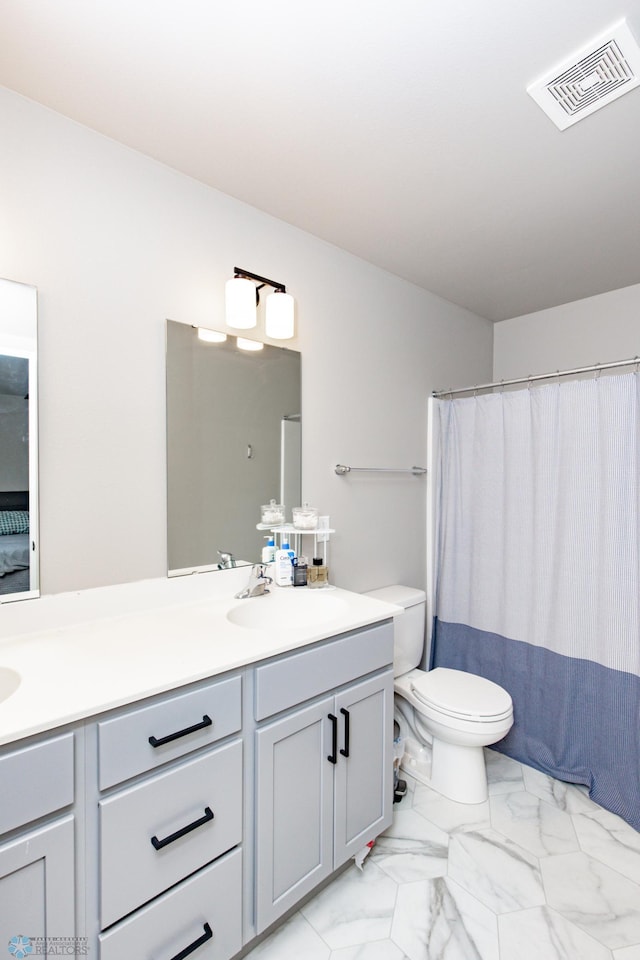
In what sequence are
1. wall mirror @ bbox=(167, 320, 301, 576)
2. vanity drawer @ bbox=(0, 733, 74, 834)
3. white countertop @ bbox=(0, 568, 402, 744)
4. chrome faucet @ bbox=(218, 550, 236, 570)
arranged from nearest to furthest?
vanity drawer @ bbox=(0, 733, 74, 834) < white countertop @ bbox=(0, 568, 402, 744) < wall mirror @ bbox=(167, 320, 301, 576) < chrome faucet @ bbox=(218, 550, 236, 570)

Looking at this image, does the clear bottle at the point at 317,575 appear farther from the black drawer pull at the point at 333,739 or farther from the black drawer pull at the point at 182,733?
the black drawer pull at the point at 182,733

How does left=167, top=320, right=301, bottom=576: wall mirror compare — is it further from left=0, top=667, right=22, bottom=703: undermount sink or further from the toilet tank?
the toilet tank

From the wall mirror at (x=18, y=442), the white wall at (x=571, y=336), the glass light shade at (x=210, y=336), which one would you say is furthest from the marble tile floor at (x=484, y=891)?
the white wall at (x=571, y=336)

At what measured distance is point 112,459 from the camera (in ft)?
4.79

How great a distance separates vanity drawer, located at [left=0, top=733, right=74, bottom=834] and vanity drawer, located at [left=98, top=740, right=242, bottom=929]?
0.10 m

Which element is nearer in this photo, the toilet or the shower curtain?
the toilet

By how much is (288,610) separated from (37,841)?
939mm

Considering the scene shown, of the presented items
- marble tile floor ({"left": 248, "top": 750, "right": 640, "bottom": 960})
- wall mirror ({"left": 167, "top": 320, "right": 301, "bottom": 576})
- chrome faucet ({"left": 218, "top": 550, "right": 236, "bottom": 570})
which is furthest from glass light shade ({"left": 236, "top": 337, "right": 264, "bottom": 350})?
marble tile floor ({"left": 248, "top": 750, "right": 640, "bottom": 960})

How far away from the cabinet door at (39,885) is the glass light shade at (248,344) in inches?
59.1

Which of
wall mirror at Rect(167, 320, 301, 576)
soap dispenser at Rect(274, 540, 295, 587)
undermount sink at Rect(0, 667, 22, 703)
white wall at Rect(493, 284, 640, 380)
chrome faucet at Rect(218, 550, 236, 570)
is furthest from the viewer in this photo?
white wall at Rect(493, 284, 640, 380)

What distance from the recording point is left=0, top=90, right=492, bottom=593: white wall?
4.38 ft

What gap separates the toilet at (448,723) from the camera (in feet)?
5.88

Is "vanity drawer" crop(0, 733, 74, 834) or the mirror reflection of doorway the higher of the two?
the mirror reflection of doorway

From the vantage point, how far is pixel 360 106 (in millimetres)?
1335
